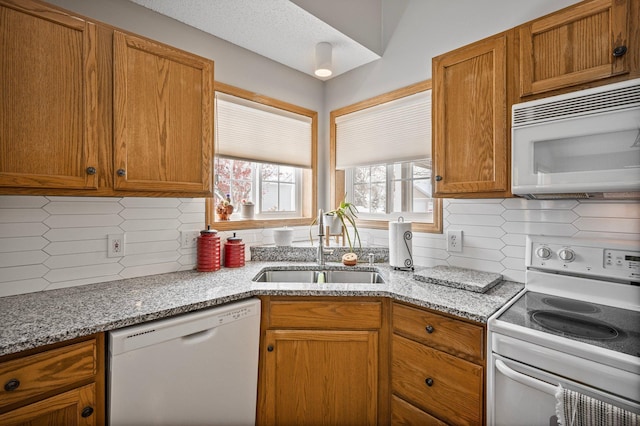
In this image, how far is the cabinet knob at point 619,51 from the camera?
1.17 m

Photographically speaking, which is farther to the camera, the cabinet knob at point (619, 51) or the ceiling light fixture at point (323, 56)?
the ceiling light fixture at point (323, 56)

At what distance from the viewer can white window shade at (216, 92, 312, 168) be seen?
221 centimetres

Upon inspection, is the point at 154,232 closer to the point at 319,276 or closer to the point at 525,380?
the point at 319,276

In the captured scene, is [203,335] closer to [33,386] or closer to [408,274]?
[33,386]

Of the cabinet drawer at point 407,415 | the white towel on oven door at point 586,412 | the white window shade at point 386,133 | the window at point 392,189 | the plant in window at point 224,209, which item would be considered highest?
the white window shade at point 386,133

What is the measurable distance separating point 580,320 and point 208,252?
72.9 inches

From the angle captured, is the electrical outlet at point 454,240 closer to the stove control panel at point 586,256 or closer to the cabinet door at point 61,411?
the stove control panel at point 586,256

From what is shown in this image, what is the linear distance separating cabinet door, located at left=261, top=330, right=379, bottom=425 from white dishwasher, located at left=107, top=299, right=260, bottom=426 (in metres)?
0.10

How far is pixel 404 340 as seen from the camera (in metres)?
1.52

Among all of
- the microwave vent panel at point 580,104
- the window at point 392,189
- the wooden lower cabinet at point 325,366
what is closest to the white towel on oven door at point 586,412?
the wooden lower cabinet at point 325,366

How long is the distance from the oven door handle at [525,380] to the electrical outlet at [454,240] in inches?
34.2

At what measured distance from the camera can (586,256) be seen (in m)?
1.39

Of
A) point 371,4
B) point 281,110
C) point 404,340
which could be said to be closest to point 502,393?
point 404,340

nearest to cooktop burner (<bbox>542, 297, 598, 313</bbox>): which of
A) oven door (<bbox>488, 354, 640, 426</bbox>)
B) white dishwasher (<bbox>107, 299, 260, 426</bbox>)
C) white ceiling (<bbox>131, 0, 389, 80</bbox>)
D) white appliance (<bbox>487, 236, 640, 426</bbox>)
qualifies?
white appliance (<bbox>487, 236, 640, 426</bbox>)
